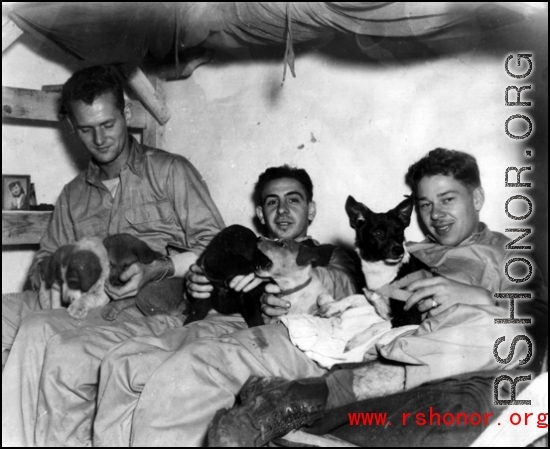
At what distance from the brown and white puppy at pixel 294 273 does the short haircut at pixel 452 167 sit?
2.55 feet

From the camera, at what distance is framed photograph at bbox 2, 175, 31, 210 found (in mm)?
4304

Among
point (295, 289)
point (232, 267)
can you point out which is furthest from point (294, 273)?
point (232, 267)

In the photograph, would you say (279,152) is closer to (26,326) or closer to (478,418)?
(26,326)

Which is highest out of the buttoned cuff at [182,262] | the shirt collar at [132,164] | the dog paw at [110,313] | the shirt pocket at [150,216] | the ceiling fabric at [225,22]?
the ceiling fabric at [225,22]

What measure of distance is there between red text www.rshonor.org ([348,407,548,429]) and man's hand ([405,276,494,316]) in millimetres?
452

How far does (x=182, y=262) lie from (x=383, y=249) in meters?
1.18

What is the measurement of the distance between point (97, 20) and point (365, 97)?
1.74 meters

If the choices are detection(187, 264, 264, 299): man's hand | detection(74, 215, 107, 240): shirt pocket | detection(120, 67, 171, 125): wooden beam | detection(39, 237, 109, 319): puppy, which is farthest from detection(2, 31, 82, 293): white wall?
detection(187, 264, 264, 299): man's hand

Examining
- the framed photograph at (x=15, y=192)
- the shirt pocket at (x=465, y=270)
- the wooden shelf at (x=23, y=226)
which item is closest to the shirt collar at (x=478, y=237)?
the shirt pocket at (x=465, y=270)

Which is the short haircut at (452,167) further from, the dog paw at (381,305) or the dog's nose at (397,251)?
the dog paw at (381,305)

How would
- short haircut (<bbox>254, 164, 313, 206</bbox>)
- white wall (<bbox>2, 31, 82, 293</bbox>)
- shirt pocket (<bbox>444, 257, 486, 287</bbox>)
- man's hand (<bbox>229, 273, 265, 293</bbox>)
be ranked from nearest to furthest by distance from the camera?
1. shirt pocket (<bbox>444, 257, 486, 287</bbox>)
2. man's hand (<bbox>229, 273, 265, 293</bbox>)
3. short haircut (<bbox>254, 164, 313, 206</bbox>)
4. white wall (<bbox>2, 31, 82, 293</bbox>)

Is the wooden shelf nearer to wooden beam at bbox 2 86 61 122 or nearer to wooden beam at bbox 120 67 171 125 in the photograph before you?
wooden beam at bbox 2 86 61 122

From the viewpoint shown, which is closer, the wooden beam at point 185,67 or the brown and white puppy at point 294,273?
the brown and white puppy at point 294,273

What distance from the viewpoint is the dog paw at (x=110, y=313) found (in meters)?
3.25
